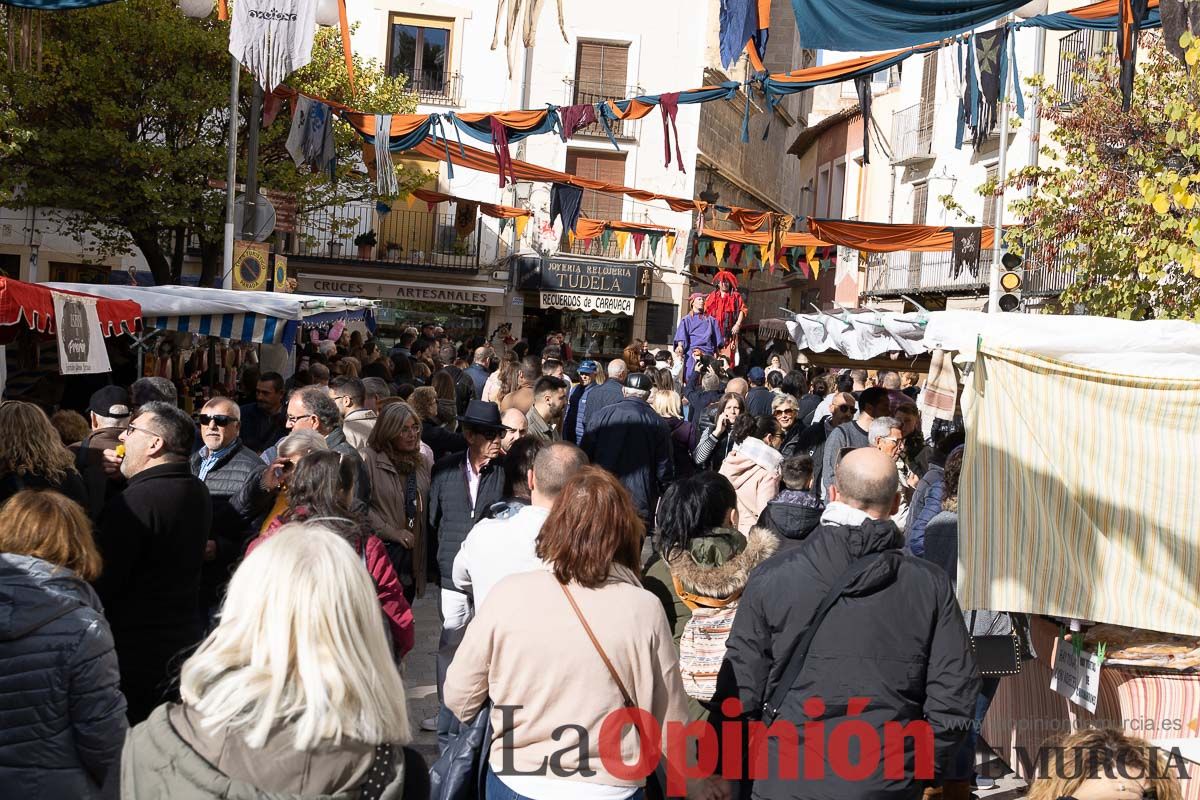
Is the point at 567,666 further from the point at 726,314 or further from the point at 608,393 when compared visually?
the point at 726,314

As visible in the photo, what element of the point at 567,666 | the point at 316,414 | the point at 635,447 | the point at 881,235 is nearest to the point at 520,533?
the point at 567,666

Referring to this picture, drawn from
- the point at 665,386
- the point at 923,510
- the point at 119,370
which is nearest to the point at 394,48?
the point at 119,370

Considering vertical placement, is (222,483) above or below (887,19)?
below

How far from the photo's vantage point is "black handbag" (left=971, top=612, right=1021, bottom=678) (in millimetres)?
5465

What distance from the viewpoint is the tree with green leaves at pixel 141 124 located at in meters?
20.5

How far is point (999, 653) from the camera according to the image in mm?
5473

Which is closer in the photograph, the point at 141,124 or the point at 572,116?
the point at 572,116

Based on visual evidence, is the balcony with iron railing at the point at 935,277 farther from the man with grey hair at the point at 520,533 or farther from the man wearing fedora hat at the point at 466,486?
the man with grey hair at the point at 520,533

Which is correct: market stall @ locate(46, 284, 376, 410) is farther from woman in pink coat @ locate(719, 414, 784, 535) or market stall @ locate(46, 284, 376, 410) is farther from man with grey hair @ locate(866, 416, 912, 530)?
man with grey hair @ locate(866, 416, 912, 530)

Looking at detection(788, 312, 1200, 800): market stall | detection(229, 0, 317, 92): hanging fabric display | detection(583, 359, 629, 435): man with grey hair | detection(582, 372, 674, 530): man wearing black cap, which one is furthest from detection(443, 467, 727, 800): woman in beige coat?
detection(583, 359, 629, 435): man with grey hair

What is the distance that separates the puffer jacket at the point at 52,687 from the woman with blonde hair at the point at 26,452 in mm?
1798

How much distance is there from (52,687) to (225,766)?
1.43 metres

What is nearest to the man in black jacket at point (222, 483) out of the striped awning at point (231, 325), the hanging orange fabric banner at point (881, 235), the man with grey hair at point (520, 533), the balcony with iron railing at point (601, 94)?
the man with grey hair at point (520, 533)

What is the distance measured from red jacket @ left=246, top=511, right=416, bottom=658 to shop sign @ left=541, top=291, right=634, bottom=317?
87.6 ft
